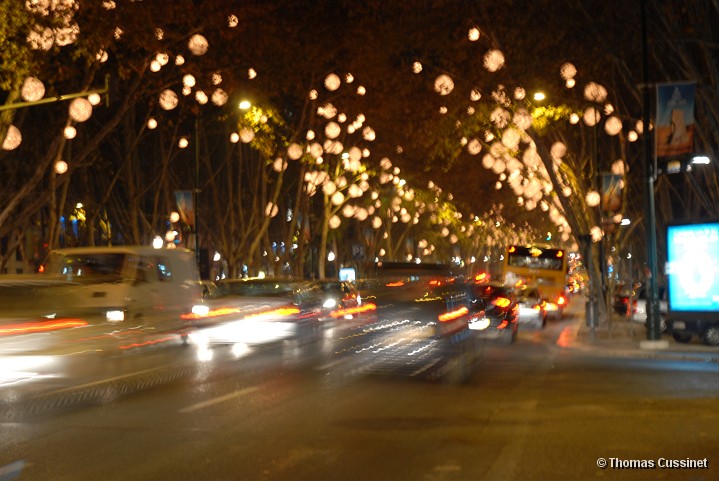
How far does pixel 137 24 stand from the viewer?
24.9 metres

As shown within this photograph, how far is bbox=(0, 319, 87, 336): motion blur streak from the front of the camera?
1374 centimetres

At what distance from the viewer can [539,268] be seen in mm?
49062

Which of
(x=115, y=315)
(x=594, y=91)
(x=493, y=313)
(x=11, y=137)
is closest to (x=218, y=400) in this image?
(x=115, y=315)

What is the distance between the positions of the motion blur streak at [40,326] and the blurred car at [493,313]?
467 inches

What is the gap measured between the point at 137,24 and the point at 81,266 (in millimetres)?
6835

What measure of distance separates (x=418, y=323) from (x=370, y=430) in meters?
11.5

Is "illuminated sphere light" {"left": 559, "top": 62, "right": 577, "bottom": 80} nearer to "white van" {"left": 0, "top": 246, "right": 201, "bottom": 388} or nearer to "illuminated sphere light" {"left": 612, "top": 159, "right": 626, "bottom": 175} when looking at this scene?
"illuminated sphere light" {"left": 612, "top": 159, "right": 626, "bottom": 175}

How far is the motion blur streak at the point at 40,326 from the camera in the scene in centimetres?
1374

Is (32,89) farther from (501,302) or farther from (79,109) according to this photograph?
(501,302)

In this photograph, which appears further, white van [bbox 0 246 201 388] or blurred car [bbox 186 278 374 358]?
blurred car [bbox 186 278 374 358]

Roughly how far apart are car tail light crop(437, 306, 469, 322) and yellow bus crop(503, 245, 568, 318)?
77.1 ft

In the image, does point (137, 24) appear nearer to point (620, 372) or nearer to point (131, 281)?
point (131, 281)

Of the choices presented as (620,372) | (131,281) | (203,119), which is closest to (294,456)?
(620,372)

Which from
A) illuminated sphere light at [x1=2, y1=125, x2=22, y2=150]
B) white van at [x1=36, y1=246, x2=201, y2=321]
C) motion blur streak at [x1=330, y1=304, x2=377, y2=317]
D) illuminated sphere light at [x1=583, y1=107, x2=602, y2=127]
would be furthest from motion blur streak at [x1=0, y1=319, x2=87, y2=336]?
illuminated sphere light at [x1=583, y1=107, x2=602, y2=127]
